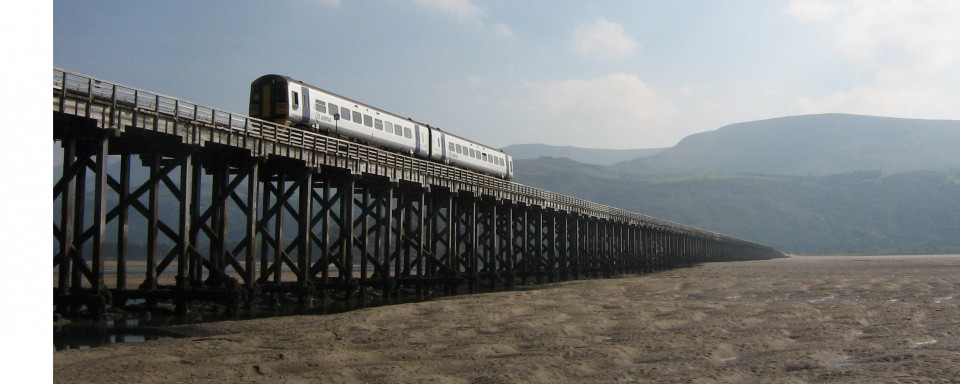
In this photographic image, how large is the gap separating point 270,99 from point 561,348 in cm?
2063

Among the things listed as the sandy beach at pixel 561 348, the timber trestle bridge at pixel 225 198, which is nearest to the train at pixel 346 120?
the timber trestle bridge at pixel 225 198

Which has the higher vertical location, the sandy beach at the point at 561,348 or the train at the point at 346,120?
the train at the point at 346,120

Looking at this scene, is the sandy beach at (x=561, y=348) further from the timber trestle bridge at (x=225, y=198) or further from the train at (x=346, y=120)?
the train at (x=346, y=120)

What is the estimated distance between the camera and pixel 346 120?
1433 inches

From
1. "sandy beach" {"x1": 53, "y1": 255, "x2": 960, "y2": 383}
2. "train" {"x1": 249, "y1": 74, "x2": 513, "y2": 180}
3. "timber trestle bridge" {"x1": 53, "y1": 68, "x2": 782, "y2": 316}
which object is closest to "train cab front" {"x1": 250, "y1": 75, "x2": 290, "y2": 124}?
"train" {"x1": 249, "y1": 74, "x2": 513, "y2": 180}

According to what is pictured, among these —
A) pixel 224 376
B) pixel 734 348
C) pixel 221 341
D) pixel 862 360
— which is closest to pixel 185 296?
pixel 221 341

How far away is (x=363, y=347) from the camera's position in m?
16.4

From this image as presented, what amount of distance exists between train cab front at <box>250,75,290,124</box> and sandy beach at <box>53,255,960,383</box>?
36.2ft

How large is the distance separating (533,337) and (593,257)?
51.8 metres

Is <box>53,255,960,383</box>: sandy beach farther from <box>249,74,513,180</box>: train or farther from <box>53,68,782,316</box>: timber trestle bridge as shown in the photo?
<box>249,74,513,180</box>: train

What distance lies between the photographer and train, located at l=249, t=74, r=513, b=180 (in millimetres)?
32688

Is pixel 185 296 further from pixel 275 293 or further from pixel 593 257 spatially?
pixel 593 257

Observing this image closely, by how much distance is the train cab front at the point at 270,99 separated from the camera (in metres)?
32.4

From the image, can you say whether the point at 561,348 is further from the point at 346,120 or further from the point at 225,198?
the point at 346,120
